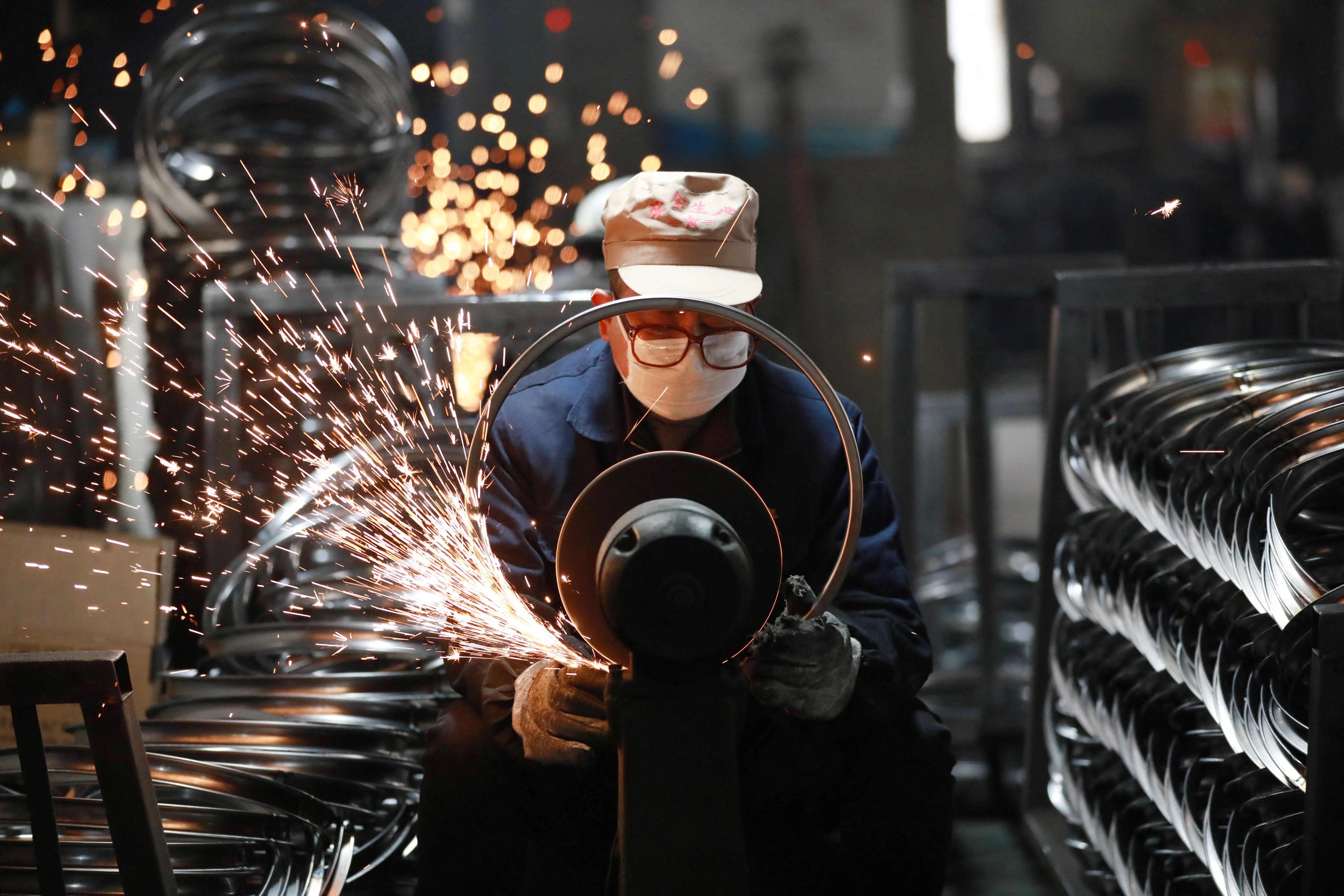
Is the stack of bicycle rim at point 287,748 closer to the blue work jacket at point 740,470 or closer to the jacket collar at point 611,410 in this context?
the blue work jacket at point 740,470

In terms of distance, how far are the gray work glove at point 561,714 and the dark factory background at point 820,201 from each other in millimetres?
911

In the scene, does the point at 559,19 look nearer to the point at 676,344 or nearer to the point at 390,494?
the point at 390,494

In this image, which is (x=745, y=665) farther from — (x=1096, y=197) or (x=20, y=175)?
(x=1096, y=197)

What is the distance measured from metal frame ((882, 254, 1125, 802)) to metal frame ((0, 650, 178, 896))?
222cm

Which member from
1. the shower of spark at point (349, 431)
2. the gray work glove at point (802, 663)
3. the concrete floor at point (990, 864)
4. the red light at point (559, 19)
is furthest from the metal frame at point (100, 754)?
the red light at point (559, 19)

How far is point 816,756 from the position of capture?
1868mm

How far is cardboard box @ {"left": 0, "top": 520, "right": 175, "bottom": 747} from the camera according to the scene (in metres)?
2.25

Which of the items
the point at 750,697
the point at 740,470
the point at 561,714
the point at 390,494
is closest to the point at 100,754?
the point at 561,714

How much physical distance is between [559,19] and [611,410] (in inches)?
161

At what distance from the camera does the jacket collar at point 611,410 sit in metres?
2.03

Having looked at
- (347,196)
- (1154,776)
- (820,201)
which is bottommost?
(1154,776)

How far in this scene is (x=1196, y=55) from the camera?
681 cm

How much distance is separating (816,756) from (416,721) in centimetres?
105

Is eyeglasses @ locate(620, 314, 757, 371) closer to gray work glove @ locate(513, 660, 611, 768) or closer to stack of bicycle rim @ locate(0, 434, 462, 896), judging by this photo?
gray work glove @ locate(513, 660, 611, 768)
